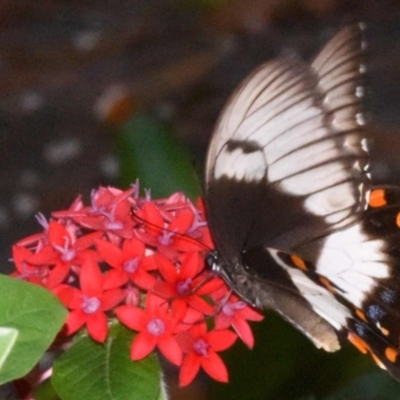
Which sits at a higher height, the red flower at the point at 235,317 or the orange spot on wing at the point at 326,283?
A: the orange spot on wing at the point at 326,283

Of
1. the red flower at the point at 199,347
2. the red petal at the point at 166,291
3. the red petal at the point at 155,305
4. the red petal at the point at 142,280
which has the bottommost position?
the red flower at the point at 199,347

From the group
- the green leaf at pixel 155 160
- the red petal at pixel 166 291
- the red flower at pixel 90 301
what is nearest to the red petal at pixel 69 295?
the red flower at pixel 90 301

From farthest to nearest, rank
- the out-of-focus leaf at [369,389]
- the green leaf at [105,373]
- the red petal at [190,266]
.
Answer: the out-of-focus leaf at [369,389] → the red petal at [190,266] → the green leaf at [105,373]

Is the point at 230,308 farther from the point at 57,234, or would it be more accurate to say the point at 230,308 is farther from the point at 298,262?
the point at 57,234

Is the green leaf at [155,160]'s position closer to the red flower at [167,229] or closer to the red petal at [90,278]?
the red flower at [167,229]

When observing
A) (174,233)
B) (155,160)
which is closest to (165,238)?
(174,233)

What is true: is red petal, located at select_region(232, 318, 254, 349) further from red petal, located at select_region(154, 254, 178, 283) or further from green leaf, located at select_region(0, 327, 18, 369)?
green leaf, located at select_region(0, 327, 18, 369)

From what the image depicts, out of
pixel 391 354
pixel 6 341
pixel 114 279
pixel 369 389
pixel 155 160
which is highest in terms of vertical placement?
pixel 6 341

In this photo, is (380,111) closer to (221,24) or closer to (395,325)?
(221,24)
